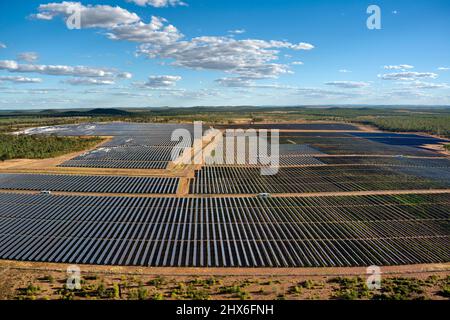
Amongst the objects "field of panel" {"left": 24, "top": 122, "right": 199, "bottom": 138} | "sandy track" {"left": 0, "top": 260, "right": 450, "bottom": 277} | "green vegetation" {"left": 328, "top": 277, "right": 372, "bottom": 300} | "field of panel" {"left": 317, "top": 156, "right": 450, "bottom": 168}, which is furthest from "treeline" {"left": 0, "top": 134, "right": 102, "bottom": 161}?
"green vegetation" {"left": 328, "top": 277, "right": 372, "bottom": 300}

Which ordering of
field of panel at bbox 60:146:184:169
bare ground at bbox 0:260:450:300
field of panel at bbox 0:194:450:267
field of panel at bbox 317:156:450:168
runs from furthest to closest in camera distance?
field of panel at bbox 317:156:450:168 → field of panel at bbox 60:146:184:169 → field of panel at bbox 0:194:450:267 → bare ground at bbox 0:260:450:300

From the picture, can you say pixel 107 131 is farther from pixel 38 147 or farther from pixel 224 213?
pixel 224 213

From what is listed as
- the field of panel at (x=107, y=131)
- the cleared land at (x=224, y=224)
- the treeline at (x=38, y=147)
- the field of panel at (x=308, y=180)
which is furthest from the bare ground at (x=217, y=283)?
the field of panel at (x=107, y=131)

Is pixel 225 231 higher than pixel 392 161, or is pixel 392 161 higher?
pixel 392 161

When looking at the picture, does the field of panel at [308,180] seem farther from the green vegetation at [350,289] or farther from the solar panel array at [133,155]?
the green vegetation at [350,289]

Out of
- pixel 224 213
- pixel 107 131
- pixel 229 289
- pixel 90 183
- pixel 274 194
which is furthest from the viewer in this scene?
pixel 107 131

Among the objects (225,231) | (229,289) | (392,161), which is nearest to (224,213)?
(225,231)

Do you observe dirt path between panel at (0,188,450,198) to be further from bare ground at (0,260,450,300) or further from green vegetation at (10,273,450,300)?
green vegetation at (10,273,450,300)

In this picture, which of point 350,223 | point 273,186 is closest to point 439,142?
point 273,186
